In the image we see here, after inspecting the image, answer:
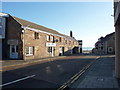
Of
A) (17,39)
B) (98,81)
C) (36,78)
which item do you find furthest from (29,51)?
(98,81)

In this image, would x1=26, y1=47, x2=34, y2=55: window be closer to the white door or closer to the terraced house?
the terraced house

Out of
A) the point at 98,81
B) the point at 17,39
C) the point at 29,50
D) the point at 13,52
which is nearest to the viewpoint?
the point at 98,81

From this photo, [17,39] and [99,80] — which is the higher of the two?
[17,39]

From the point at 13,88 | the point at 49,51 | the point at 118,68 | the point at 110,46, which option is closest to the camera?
the point at 13,88

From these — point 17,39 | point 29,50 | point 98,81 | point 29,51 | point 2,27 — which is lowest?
point 98,81

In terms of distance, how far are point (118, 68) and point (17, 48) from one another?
1767 cm

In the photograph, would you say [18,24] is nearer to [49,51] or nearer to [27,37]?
[27,37]

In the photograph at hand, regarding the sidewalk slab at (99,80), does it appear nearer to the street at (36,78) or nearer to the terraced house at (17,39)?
the street at (36,78)

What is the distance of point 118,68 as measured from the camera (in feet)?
29.9

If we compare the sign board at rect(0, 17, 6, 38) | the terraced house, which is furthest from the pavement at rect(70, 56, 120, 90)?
the sign board at rect(0, 17, 6, 38)

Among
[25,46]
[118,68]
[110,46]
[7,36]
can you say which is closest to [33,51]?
[25,46]

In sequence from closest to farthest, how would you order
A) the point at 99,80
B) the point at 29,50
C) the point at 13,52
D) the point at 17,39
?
1. the point at 99,80
2. the point at 17,39
3. the point at 13,52
4. the point at 29,50

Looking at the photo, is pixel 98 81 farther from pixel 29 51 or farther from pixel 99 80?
pixel 29 51

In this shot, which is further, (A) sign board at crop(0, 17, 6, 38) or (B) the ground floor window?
(B) the ground floor window
